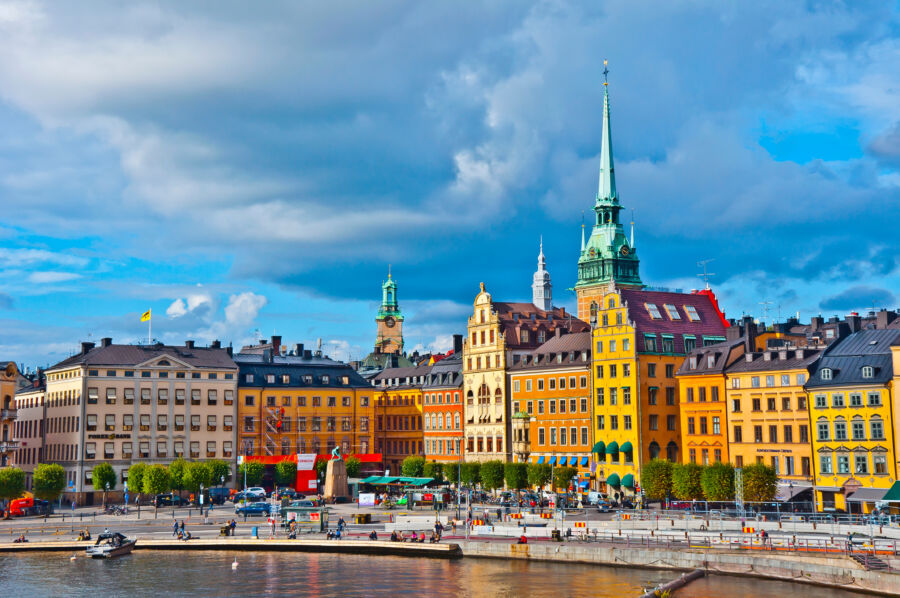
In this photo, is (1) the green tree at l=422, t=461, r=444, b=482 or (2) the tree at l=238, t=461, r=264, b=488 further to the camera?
(1) the green tree at l=422, t=461, r=444, b=482

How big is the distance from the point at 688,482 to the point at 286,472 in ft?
187

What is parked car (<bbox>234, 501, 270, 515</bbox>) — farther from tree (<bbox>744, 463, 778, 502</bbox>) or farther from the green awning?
the green awning

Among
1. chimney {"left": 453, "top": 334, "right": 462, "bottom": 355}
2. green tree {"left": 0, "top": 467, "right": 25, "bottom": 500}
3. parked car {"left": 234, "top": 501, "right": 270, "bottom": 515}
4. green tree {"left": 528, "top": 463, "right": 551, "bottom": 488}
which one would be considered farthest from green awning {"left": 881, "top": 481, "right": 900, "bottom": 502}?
green tree {"left": 0, "top": 467, "right": 25, "bottom": 500}

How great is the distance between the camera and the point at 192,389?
475 feet

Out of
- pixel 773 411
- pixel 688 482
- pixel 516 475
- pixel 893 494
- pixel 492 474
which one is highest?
pixel 773 411

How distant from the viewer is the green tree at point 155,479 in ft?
400

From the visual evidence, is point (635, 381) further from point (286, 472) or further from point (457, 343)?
point (457, 343)

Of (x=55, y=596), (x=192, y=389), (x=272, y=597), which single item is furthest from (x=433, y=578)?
(x=192, y=389)

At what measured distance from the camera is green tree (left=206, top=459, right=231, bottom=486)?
424 feet

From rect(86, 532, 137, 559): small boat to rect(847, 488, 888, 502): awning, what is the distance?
6053 cm

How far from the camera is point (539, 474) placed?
122m

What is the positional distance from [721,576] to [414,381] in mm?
94112

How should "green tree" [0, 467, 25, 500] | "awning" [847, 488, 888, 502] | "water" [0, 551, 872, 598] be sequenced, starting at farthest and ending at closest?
"green tree" [0, 467, 25, 500]
"awning" [847, 488, 888, 502]
"water" [0, 551, 872, 598]

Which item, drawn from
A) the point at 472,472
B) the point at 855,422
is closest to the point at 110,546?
the point at 472,472
